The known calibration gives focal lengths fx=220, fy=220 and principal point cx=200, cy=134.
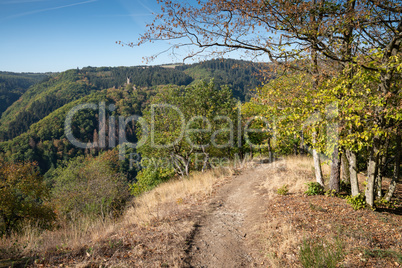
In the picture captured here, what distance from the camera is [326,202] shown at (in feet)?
24.7

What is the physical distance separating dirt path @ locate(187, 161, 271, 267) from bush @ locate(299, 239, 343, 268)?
3.37 ft

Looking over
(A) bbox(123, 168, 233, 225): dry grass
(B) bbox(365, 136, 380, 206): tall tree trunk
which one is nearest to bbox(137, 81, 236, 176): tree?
(A) bbox(123, 168, 233, 225): dry grass

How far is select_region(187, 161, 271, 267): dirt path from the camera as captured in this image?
509 cm

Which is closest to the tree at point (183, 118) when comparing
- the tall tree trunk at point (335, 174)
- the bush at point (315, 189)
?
the bush at point (315, 189)

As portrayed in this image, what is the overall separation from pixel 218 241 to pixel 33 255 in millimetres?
4362

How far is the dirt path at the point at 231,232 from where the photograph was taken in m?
5.09

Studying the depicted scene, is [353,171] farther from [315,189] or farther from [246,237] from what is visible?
[246,237]

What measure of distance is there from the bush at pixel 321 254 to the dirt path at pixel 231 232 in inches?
40.4

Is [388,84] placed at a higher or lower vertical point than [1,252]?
higher

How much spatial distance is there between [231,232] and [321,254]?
2657 mm

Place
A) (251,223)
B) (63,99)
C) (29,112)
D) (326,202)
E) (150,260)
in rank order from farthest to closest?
(63,99), (29,112), (326,202), (251,223), (150,260)

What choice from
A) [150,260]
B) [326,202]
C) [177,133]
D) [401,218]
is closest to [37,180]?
[177,133]

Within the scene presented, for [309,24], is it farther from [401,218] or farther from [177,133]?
[177,133]

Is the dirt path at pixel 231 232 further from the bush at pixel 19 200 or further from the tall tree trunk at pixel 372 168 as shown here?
the bush at pixel 19 200
